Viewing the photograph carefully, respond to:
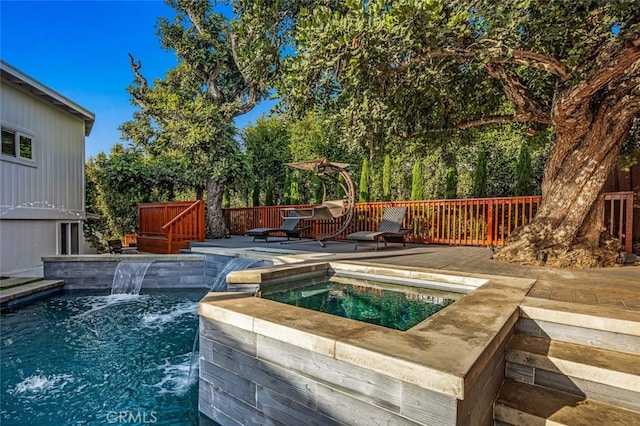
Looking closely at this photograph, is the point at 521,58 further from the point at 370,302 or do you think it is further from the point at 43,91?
the point at 43,91

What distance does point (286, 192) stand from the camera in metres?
15.4

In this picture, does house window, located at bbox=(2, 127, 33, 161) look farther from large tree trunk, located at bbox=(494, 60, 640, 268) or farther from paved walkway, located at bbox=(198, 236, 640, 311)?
large tree trunk, located at bbox=(494, 60, 640, 268)

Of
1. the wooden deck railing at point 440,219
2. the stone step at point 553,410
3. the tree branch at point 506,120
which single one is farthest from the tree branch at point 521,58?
the stone step at point 553,410

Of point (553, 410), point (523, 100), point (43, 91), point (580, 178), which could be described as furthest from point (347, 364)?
point (43, 91)

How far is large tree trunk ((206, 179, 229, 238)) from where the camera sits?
1091 cm

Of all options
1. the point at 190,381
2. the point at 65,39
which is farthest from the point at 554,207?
the point at 65,39

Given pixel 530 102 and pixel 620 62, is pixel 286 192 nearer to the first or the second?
pixel 530 102

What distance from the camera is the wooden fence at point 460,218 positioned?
7.33 meters

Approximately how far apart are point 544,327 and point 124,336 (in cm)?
454

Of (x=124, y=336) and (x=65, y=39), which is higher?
(x=65, y=39)

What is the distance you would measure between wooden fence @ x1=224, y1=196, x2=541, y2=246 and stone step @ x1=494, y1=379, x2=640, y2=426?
5961 millimetres

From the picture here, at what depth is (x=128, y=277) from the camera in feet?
21.8

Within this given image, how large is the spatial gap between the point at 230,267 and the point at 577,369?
200 inches

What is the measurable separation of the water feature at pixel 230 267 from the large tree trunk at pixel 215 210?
5.00m
